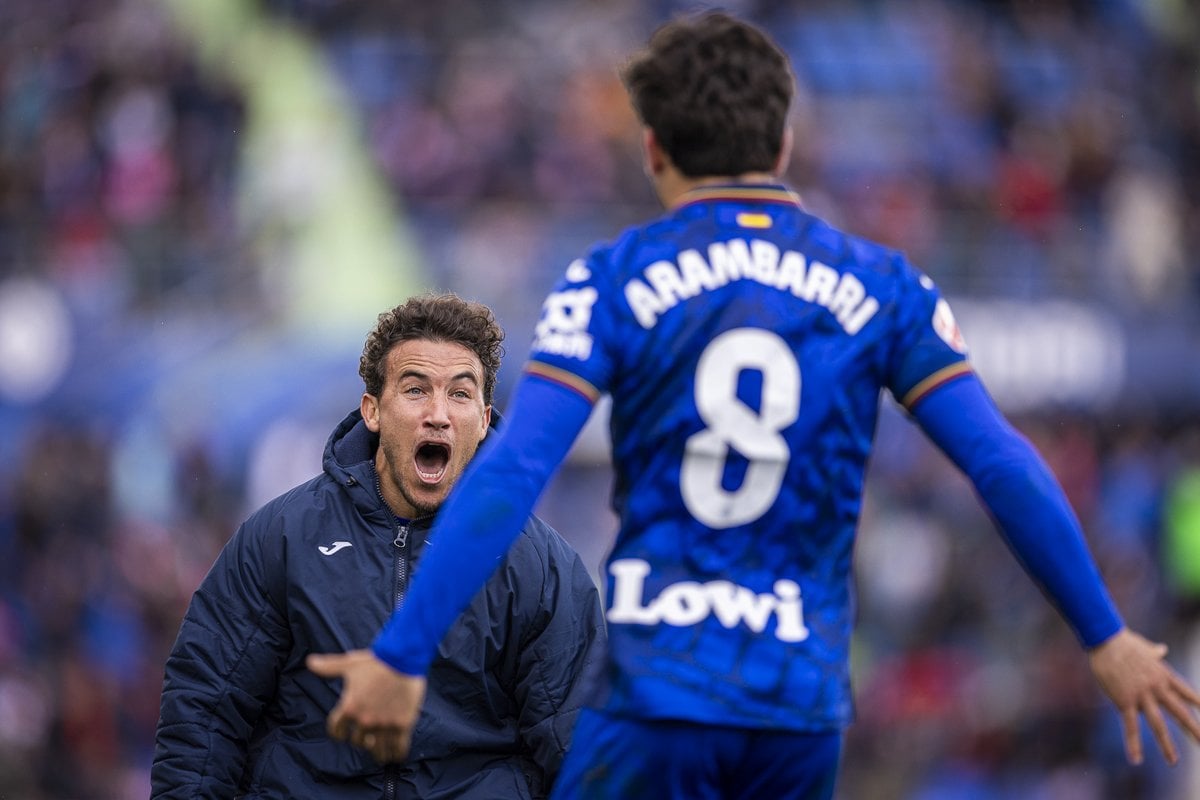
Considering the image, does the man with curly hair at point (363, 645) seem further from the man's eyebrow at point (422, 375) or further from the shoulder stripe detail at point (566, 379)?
the shoulder stripe detail at point (566, 379)

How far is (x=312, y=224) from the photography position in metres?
15.1

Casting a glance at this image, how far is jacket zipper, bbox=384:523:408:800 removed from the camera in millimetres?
4242

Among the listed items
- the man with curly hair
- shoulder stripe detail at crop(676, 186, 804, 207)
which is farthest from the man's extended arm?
the man with curly hair

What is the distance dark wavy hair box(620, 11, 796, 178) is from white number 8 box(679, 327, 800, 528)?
0.33 meters

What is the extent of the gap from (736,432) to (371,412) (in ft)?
5.28

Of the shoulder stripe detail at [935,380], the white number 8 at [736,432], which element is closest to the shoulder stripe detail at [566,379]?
the white number 8 at [736,432]

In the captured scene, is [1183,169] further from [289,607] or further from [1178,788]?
[289,607]

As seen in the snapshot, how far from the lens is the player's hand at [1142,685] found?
323cm

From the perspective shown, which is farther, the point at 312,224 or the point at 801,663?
the point at 312,224

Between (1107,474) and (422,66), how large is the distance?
668 cm

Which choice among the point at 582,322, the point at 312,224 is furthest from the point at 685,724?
the point at 312,224

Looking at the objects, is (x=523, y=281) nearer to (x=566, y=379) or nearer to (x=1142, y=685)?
(x=566, y=379)

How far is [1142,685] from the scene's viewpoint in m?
3.24

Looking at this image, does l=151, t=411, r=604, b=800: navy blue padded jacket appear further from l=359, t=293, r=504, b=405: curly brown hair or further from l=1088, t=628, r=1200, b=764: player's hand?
l=1088, t=628, r=1200, b=764: player's hand
